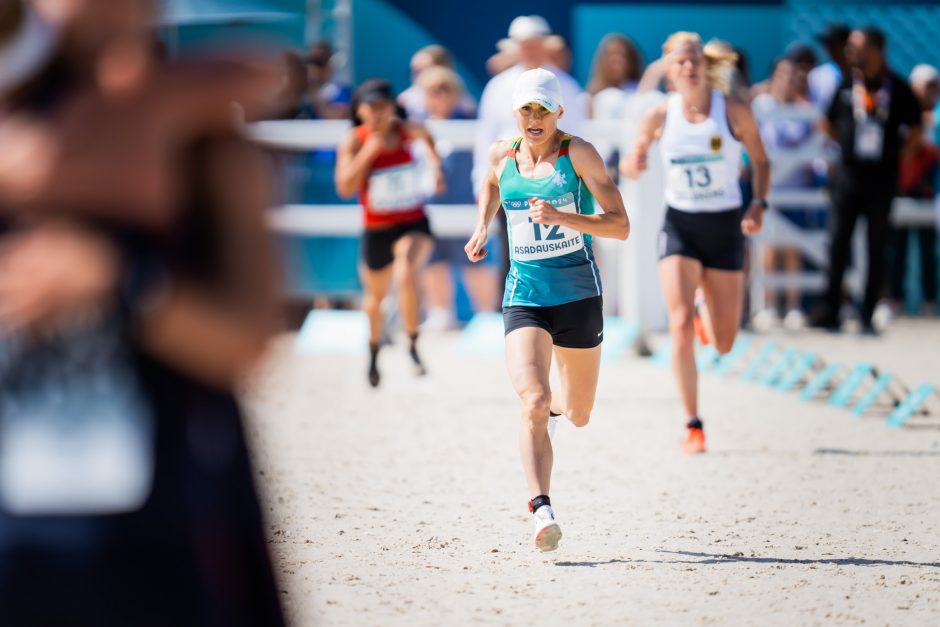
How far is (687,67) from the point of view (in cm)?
845

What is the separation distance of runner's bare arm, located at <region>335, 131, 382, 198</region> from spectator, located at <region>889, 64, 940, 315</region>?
22.1 feet

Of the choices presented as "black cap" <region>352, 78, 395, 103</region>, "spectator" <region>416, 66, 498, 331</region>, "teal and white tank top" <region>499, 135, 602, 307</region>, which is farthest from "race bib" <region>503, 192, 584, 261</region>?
"spectator" <region>416, 66, 498, 331</region>

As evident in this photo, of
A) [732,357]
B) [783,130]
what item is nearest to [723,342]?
[732,357]

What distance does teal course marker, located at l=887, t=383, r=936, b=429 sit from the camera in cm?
959

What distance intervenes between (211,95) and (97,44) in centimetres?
16

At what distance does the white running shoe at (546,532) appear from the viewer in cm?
586

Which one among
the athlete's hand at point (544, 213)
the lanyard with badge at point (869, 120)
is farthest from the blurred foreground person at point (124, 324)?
the lanyard with badge at point (869, 120)

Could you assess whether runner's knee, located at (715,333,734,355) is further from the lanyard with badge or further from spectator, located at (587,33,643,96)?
the lanyard with badge

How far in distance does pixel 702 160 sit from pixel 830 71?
23.1 ft

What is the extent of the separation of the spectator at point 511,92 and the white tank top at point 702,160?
2.16 meters

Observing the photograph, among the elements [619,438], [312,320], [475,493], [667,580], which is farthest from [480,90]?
[667,580]

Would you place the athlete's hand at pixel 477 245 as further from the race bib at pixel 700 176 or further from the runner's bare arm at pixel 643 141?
the race bib at pixel 700 176

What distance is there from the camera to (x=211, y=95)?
208 cm

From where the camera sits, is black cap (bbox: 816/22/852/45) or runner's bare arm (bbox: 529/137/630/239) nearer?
runner's bare arm (bbox: 529/137/630/239)
